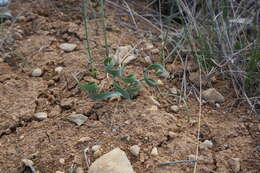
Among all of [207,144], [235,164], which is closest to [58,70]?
[207,144]

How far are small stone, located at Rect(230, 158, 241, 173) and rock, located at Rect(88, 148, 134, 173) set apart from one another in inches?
13.6

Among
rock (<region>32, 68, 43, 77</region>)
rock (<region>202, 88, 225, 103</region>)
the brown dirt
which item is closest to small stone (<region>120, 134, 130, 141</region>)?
the brown dirt

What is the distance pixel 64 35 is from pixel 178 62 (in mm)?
599

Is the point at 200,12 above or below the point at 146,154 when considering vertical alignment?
above

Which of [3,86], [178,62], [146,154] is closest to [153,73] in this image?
[178,62]

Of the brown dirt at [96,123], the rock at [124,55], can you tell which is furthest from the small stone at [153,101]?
the rock at [124,55]

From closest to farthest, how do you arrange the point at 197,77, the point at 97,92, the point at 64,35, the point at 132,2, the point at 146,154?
the point at 146,154, the point at 97,92, the point at 197,77, the point at 64,35, the point at 132,2

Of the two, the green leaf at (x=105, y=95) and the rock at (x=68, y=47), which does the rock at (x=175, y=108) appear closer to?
the green leaf at (x=105, y=95)

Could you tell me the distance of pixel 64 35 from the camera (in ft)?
5.87

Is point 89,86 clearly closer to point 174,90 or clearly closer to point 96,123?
point 96,123

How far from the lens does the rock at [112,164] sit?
3.66ft

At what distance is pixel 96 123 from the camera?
4.29 feet

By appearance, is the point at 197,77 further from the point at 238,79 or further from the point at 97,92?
the point at 97,92

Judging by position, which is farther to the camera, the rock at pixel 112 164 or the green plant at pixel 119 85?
the green plant at pixel 119 85
